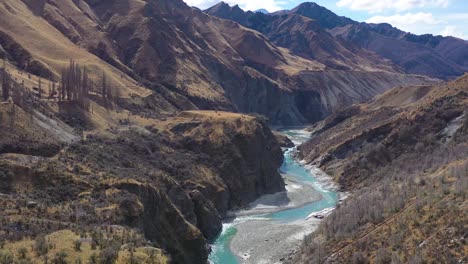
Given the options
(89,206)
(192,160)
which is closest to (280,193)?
(192,160)

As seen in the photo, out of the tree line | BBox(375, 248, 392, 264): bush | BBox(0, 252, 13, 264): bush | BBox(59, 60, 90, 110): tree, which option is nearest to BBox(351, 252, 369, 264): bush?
BBox(375, 248, 392, 264): bush

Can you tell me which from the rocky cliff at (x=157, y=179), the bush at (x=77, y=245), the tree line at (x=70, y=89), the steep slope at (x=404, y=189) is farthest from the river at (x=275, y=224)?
the tree line at (x=70, y=89)

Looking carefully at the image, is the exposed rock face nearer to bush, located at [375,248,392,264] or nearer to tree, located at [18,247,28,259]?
tree, located at [18,247,28,259]

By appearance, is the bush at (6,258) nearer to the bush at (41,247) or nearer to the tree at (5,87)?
the bush at (41,247)

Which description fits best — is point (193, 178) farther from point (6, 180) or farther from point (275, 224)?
point (6, 180)

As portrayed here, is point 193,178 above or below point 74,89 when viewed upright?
below

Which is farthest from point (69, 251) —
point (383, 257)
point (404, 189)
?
point (404, 189)
